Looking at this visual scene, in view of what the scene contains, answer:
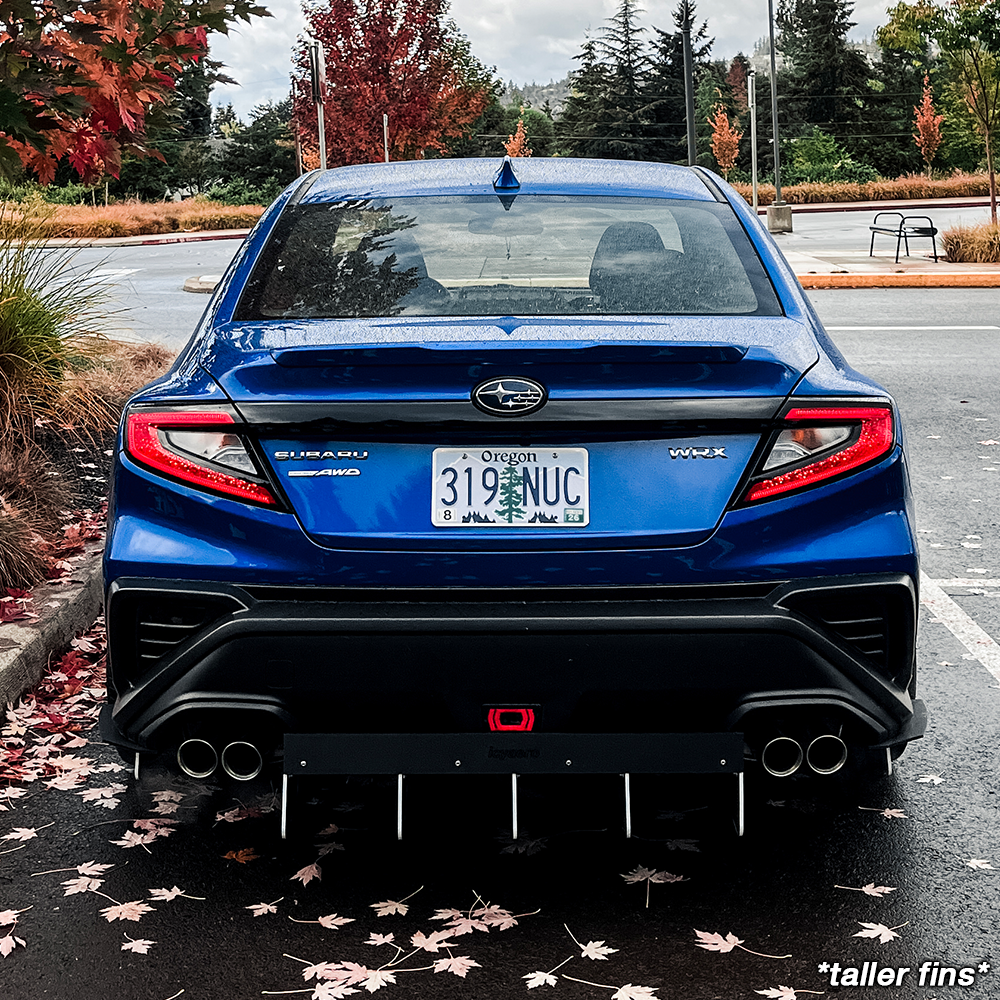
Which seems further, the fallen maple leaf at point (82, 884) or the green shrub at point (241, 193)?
the green shrub at point (241, 193)

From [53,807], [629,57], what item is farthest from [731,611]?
[629,57]

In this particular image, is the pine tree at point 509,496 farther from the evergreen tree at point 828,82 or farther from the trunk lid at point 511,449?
the evergreen tree at point 828,82

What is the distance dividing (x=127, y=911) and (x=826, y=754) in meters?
1.64

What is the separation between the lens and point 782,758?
125 inches

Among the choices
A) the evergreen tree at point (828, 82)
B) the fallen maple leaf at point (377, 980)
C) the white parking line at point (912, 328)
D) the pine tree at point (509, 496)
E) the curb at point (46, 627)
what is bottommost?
the fallen maple leaf at point (377, 980)

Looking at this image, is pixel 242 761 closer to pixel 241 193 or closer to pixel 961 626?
pixel 961 626

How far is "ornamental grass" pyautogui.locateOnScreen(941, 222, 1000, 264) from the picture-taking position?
2356 cm

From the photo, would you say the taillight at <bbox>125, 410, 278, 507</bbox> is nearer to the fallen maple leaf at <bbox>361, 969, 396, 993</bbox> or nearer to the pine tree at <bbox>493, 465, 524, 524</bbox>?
the pine tree at <bbox>493, 465, 524, 524</bbox>

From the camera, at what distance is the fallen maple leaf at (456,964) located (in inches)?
117

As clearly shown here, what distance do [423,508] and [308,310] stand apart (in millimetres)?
732

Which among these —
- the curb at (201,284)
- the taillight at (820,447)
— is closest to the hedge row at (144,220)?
the curb at (201,284)

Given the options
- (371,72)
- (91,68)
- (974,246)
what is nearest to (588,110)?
(371,72)

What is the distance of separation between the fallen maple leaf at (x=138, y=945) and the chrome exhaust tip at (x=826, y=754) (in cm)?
151

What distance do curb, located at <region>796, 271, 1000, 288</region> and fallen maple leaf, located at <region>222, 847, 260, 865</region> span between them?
703 inches
